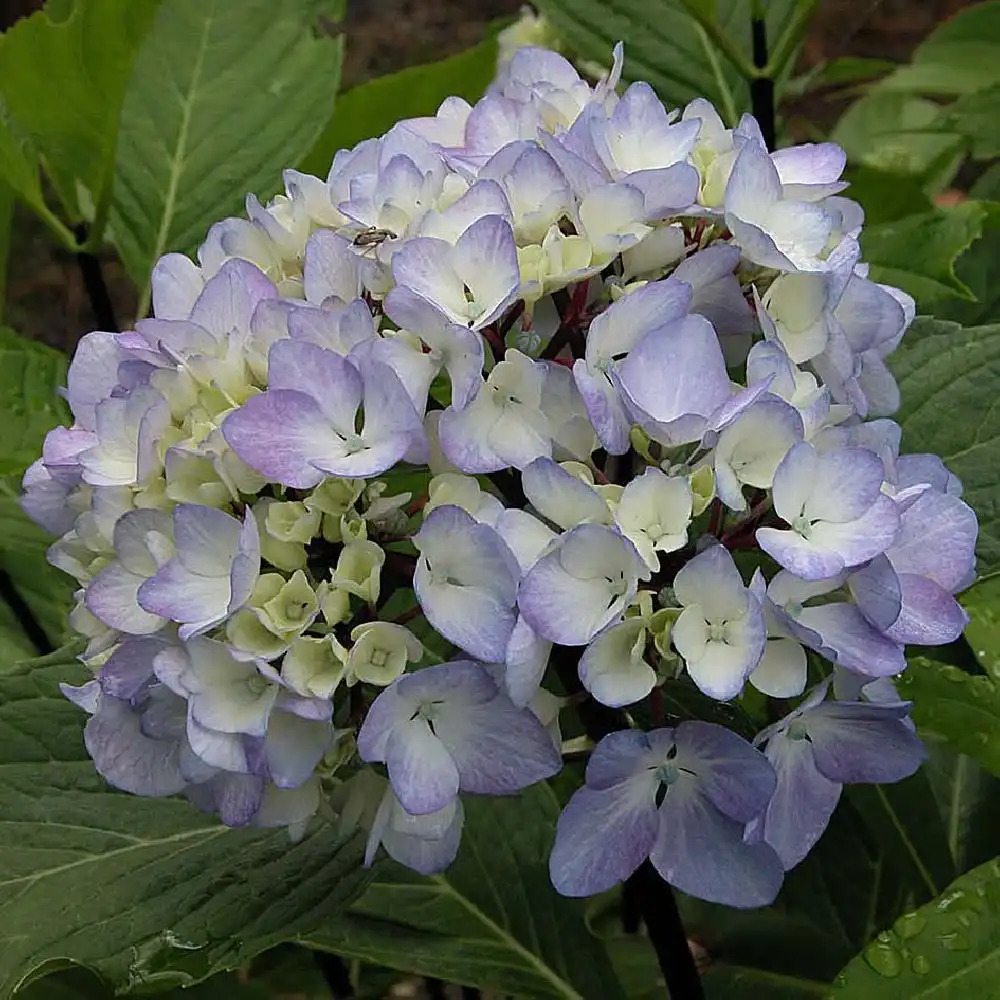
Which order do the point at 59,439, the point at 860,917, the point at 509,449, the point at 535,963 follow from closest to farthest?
the point at 509,449 → the point at 59,439 → the point at 535,963 → the point at 860,917

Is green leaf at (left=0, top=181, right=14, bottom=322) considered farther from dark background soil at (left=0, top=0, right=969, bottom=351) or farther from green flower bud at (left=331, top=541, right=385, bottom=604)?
dark background soil at (left=0, top=0, right=969, bottom=351)

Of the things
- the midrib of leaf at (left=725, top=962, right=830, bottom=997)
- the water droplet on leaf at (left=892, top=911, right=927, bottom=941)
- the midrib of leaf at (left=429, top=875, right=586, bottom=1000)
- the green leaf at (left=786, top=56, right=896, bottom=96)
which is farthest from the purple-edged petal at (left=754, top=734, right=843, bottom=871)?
the green leaf at (left=786, top=56, right=896, bottom=96)

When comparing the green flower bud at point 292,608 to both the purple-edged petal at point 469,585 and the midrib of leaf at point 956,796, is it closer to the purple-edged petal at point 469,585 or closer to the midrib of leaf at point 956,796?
the purple-edged petal at point 469,585

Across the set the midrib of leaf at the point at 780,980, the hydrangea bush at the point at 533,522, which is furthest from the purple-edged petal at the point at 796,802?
the midrib of leaf at the point at 780,980

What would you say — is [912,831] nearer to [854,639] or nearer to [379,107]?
[854,639]

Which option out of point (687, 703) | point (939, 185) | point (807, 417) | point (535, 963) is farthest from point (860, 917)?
point (939, 185)

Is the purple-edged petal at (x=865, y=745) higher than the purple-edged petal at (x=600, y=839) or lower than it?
lower

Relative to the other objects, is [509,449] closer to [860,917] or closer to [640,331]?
[640,331]
